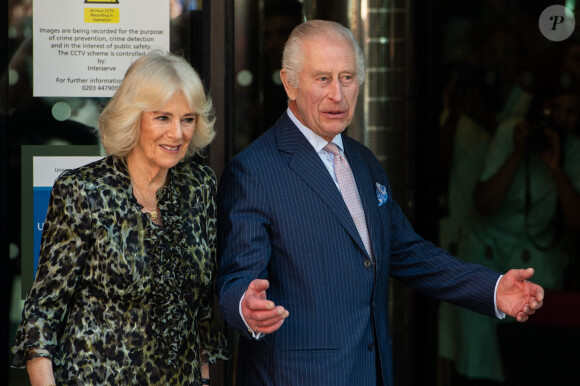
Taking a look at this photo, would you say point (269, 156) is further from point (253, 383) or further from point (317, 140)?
point (253, 383)

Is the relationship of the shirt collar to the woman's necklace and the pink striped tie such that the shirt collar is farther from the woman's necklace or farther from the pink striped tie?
the woman's necklace

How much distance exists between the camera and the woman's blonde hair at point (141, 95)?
118 inches

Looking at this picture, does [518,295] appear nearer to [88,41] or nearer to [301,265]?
[301,265]

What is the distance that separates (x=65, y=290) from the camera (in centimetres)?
292

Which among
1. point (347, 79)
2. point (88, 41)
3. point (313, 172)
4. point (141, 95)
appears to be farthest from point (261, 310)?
point (88, 41)

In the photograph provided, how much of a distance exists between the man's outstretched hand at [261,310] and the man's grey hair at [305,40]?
0.92m

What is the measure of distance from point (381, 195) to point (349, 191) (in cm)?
18

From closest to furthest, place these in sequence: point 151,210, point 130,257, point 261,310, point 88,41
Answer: point 261,310, point 130,257, point 151,210, point 88,41

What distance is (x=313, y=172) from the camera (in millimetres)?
3254

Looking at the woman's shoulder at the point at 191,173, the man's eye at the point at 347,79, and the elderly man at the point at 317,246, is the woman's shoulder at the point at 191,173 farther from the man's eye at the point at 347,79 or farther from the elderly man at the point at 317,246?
the man's eye at the point at 347,79

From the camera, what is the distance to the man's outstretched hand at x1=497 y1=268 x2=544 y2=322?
10.6ft

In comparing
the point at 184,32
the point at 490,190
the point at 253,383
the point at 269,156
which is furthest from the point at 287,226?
the point at 490,190

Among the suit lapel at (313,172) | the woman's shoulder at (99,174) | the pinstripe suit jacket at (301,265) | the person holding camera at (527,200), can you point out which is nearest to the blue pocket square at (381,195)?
the pinstripe suit jacket at (301,265)

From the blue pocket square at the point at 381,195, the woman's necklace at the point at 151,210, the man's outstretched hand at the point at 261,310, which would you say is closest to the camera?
the man's outstretched hand at the point at 261,310
